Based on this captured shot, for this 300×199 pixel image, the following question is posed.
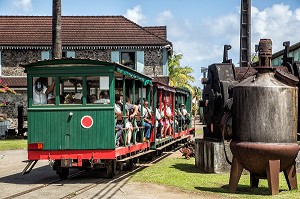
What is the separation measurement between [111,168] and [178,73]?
49.9 metres

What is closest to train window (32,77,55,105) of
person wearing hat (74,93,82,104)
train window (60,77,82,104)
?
train window (60,77,82,104)

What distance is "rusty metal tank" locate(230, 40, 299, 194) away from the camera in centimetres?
1079

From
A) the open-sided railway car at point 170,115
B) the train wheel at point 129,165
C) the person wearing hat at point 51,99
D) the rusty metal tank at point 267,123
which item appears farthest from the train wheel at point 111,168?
the open-sided railway car at point 170,115

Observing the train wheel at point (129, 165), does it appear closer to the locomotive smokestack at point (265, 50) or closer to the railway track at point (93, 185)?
the railway track at point (93, 185)

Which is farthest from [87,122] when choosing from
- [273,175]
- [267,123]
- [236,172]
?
[273,175]

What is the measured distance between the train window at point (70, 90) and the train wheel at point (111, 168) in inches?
67.0

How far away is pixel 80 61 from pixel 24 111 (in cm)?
2484

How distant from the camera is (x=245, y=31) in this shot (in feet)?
81.1

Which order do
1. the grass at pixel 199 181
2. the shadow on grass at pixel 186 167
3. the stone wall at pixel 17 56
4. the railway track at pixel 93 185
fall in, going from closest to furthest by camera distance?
the grass at pixel 199 181, the railway track at pixel 93 185, the shadow on grass at pixel 186 167, the stone wall at pixel 17 56

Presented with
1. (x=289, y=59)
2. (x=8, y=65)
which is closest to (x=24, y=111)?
(x=8, y=65)

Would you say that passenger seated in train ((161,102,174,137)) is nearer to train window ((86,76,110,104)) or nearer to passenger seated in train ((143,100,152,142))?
passenger seated in train ((143,100,152,142))

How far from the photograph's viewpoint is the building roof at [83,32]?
38.0m

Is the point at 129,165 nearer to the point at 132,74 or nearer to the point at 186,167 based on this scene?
the point at 186,167

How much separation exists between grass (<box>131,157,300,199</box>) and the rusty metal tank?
20.2 inches
